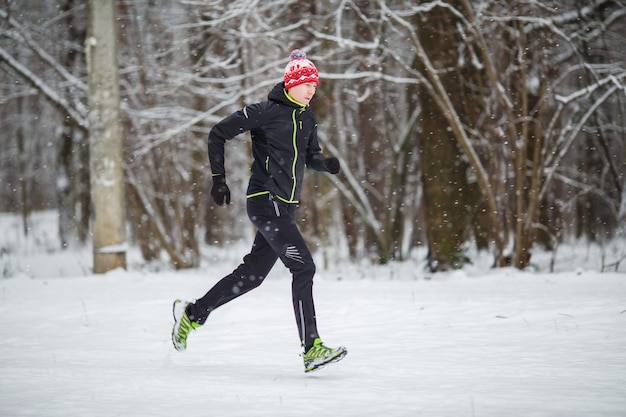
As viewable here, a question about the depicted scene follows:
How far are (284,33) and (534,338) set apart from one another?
281 inches

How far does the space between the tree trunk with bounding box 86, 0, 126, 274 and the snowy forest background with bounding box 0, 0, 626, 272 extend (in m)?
0.35

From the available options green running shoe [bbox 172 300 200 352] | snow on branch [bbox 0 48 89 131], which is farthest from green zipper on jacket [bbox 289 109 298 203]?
snow on branch [bbox 0 48 89 131]

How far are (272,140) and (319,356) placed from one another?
1.33m

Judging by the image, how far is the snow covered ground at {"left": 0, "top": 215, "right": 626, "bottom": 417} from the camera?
3.60 m

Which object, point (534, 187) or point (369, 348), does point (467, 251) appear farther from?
point (369, 348)

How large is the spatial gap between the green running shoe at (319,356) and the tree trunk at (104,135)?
19.4 ft

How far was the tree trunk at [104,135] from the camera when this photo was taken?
9.62 meters

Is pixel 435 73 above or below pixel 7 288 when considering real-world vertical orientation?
above

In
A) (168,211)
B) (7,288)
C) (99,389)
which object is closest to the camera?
(99,389)

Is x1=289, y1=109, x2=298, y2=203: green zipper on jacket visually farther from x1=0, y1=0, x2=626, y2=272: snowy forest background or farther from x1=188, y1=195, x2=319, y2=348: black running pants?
x1=0, y1=0, x2=626, y2=272: snowy forest background

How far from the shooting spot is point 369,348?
5199 mm

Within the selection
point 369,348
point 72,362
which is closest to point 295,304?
point 369,348

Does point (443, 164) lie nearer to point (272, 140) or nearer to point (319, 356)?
point (272, 140)

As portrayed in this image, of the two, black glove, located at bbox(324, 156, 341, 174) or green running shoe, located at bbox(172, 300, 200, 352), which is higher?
black glove, located at bbox(324, 156, 341, 174)
